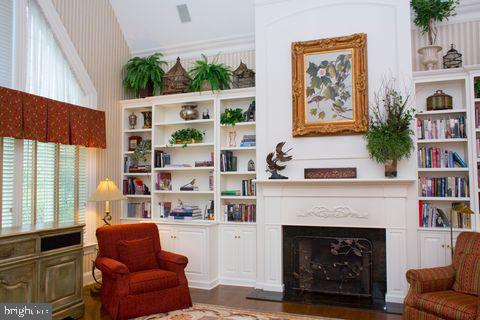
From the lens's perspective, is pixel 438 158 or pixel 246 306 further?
pixel 438 158

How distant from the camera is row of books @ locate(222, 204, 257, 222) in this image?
17.4 feet

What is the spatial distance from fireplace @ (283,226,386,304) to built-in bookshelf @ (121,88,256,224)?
0.79 meters

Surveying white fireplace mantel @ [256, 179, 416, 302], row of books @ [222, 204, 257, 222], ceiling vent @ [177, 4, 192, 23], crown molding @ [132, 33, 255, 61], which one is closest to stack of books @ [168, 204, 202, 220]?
row of books @ [222, 204, 257, 222]

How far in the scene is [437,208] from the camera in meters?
4.64

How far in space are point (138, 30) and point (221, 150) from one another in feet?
7.88

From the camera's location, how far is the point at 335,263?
473 cm

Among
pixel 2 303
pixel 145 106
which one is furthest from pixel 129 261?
pixel 145 106

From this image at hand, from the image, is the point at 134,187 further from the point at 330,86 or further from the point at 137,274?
→ the point at 330,86

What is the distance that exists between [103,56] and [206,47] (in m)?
1.54

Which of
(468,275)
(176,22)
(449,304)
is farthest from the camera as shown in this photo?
(176,22)

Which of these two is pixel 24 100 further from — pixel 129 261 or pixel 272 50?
pixel 272 50

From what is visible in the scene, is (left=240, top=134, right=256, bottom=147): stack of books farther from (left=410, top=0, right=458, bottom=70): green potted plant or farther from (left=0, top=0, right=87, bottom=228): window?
(left=410, top=0, right=458, bottom=70): green potted plant

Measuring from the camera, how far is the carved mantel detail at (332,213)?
4594 millimetres

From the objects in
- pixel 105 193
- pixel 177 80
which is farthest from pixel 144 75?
pixel 105 193
